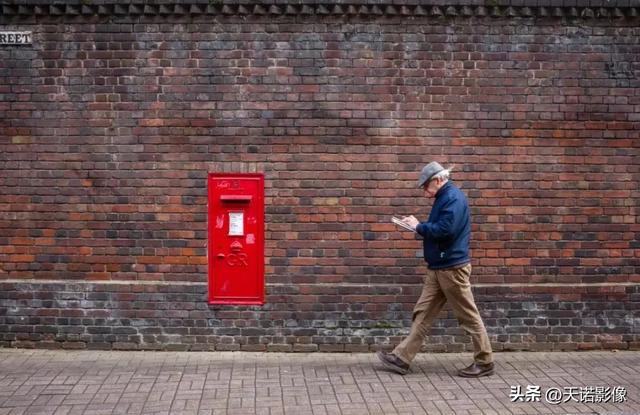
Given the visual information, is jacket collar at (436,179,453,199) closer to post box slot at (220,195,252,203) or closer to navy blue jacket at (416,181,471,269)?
navy blue jacket at (416,181,471,269)

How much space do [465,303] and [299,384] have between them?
1672 mm

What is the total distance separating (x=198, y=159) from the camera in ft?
22.4

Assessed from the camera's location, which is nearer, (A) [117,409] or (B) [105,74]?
(A) [117,409]

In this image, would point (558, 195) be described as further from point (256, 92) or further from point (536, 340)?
point (256, 92)

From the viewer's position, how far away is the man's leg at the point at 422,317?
6.09m

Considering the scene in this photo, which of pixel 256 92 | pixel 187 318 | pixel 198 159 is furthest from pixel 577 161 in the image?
pixel 187 318

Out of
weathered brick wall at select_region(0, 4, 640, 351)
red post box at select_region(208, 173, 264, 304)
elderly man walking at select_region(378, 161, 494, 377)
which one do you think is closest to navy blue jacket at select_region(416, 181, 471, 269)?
elderly man walking at select_region(378, 161, 494, 377)

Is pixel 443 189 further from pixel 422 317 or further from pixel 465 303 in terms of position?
pixel 422 317

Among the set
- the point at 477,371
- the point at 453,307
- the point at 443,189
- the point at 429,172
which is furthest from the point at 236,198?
the point at 477,371

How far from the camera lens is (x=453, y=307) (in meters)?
6.09

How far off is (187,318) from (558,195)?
13.4 feet

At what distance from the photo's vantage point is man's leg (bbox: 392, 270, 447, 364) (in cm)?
609

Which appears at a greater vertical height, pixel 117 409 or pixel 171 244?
pixel 171 244

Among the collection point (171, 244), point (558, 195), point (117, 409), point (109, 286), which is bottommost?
point (117, 409)
